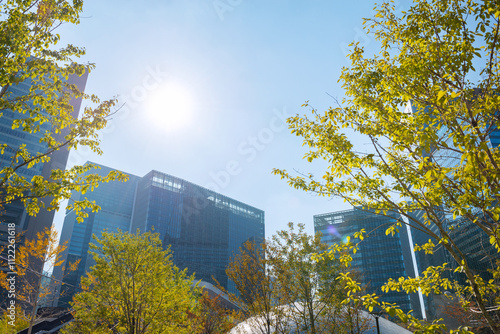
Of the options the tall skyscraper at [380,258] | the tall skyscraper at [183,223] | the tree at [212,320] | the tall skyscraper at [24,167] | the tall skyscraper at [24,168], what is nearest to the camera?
the tree at [212,320]

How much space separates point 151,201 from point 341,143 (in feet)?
390

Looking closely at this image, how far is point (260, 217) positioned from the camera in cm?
16825

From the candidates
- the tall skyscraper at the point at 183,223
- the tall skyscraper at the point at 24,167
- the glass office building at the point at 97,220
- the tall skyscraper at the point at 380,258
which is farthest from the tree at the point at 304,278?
the glass office building at the point at 97,220

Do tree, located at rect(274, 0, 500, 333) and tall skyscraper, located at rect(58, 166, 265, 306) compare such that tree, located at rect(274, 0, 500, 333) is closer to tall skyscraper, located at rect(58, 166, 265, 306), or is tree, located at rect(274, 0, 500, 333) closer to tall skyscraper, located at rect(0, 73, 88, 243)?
tall skyscraper, located at rect(0, 73, 88, 243)

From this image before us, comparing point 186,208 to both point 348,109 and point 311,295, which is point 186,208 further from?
point 348,109

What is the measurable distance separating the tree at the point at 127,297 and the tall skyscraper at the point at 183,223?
9876cm

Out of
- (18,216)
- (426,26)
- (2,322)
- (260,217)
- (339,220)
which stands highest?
(260,217)

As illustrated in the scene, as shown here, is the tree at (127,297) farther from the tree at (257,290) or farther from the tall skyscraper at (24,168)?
the tall skyscraper at (24,168)

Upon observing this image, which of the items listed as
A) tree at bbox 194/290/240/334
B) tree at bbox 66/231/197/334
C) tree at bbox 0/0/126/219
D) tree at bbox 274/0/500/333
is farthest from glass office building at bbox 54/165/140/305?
tree at bbox 274/0/500/333

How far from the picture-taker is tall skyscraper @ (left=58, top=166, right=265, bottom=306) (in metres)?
118

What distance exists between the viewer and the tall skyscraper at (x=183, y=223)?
118500 millimetres

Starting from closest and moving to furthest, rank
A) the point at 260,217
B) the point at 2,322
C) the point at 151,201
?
1. the point at 2,322
2. the point at 151,201
3. the point at 260,217

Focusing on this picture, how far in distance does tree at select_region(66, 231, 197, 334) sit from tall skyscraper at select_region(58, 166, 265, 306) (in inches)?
3888

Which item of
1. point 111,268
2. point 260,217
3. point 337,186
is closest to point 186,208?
point 260,217
